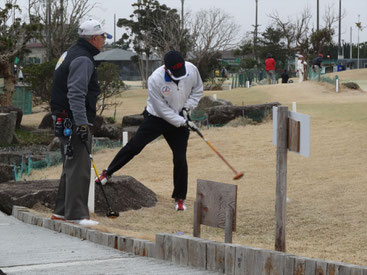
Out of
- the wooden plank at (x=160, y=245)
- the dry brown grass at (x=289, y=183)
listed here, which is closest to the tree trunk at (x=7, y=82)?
the dry brown grass at (x=289, y=183)

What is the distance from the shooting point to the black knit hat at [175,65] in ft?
26.5

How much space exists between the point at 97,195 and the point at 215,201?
297 centimetres

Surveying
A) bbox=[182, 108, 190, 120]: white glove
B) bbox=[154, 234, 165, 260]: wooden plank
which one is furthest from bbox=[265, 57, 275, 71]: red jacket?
bbox=[154, 234, 165, 260]: wooden plank

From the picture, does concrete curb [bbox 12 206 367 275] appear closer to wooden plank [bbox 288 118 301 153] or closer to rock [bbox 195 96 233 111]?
wooden plank [bbox 288 118 301 153]

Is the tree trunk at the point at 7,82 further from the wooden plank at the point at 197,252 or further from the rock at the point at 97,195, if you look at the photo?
the wooden plank at the point at 197,252

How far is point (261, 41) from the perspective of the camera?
201 ft

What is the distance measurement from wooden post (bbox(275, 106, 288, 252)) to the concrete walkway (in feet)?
3.41

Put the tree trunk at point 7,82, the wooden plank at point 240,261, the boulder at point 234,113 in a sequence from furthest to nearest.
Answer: the tree trunk at point 7,82 → the boulder at point 234,113 → the wooden plank at point 240,261

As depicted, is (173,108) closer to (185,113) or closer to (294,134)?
(185,113)

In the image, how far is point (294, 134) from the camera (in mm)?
5680

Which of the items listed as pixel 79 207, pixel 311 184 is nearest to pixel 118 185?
pixel 79 207

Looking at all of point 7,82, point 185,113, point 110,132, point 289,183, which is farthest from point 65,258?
point 7,82

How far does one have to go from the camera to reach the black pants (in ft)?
27.5

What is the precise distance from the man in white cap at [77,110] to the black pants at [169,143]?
62.7 inches
